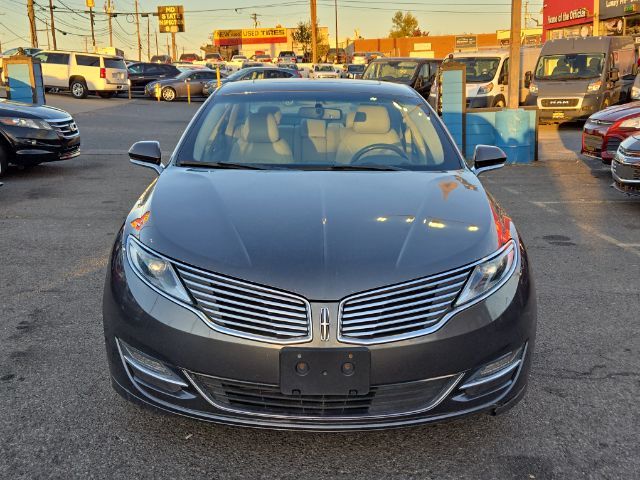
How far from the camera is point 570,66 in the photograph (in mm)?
20156

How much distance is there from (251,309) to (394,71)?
2118cm

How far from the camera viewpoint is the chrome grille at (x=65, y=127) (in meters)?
10.8

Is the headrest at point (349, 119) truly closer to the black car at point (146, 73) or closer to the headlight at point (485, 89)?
the headlight at point (485, 89)

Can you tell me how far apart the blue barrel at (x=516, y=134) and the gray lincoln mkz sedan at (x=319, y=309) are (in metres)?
9.58

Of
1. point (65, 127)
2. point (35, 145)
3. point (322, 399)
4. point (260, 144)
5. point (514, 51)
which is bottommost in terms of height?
point (322, 399)

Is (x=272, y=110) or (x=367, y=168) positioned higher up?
(x=272, y=110)

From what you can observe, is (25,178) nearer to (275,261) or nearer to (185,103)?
(275,261)

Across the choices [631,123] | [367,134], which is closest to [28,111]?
[367,134]

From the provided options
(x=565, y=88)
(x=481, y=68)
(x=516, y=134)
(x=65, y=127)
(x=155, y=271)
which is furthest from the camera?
(x=481, y=68)

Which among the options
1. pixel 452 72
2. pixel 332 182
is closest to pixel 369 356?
pixel 332 182

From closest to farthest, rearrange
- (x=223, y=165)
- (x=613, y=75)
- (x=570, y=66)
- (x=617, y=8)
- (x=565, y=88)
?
(x=223, y=165) < (x=565, y=88) < (x=613, y=75) < (x=570, y=66) < (x=617, y=8)

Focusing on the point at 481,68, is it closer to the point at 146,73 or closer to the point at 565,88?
the point at 565,88

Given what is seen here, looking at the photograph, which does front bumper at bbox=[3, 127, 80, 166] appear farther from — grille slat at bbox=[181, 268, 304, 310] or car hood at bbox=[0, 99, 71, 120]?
grille slat at bbox=[181, 268, 304, 310]

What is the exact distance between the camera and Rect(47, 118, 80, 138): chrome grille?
10750 millimetres
